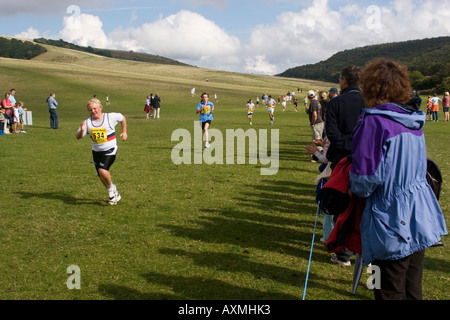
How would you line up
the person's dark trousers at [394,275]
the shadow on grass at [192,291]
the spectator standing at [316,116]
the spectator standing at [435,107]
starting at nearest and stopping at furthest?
the person's dark trousers at [394,275], the shadow on grass at [192,291], the spectator standing at [316,116], the spectator standing at [435,107]

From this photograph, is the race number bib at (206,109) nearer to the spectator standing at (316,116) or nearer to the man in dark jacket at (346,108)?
the spectator standing at (316,116)

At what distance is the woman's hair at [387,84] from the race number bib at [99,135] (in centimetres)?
634

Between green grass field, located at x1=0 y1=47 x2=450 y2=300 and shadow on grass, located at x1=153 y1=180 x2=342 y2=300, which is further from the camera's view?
shadow on grass, located at x1=153 y1=180 x2=342 y2=300

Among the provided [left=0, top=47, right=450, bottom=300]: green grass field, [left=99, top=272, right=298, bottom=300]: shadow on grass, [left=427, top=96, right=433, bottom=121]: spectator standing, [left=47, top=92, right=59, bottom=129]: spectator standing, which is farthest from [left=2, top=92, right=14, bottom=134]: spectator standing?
[left=427, top=96, right=433, bottom=121]: spectator standing

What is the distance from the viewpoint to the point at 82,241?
680cm

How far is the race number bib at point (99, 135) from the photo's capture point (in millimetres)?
8617

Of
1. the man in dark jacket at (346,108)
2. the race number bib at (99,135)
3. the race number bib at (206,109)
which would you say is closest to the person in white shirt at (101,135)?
the race number bib at (99,135)

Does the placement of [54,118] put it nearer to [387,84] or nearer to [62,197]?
[62,197]

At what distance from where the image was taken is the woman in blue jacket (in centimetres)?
311

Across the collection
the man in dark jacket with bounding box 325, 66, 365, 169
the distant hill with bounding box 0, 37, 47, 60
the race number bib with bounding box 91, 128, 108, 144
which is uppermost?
the distant hill with bounding box 0, 37, 47, 60

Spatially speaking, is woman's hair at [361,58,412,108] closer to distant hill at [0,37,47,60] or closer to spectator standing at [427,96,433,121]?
spectator standing at [427,96,433,121]

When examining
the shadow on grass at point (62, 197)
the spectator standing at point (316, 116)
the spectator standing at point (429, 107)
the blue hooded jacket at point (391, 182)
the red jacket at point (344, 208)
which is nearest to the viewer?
the blue hooded jacket at point (391, 182)

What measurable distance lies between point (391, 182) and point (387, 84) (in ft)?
2.46
